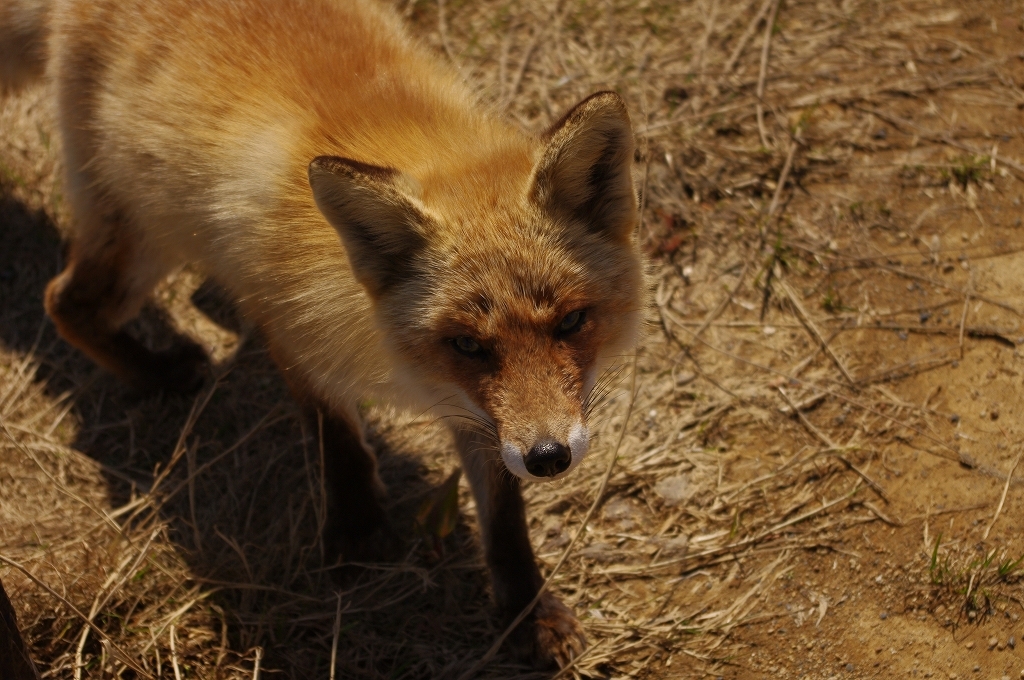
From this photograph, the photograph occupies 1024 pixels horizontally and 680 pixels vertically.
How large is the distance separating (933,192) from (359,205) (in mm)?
3780

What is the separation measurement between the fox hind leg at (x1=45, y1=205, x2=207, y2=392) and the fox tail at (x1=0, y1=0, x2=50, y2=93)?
88 cm

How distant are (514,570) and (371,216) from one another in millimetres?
1807

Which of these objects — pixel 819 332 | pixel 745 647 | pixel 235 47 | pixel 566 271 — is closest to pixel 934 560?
pixel 745 647

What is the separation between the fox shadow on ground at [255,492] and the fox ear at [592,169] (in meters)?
1.90

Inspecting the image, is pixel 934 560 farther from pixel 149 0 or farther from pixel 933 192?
pixel 149 0

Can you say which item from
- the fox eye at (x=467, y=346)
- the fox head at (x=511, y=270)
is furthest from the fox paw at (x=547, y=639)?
the fox eye at (x=467, y=346)

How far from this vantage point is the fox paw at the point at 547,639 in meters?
3.75

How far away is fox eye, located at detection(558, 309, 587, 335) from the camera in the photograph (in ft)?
9.90

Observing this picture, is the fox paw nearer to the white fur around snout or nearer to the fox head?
the fox head

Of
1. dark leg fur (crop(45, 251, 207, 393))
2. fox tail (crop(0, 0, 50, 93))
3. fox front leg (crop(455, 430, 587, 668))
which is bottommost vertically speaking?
fox front leg (crop(455, 430, 587, 668))

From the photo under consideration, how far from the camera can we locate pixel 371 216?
296cm

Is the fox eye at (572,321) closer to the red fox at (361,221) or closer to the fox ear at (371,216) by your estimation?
the red fox at (361,221)

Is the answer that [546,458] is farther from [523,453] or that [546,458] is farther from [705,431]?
[705,431]

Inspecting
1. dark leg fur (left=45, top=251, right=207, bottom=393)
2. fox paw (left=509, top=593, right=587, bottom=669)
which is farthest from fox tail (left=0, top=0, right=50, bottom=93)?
fox paw (left=509, top=593, right=587, bottom=669)
